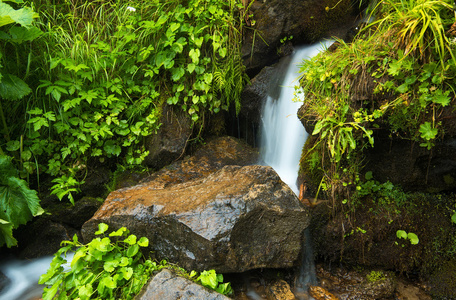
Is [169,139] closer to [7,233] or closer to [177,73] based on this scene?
[177,73]

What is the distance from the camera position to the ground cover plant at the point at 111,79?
3.54 metres

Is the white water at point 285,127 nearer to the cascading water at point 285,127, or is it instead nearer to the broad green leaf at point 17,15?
the cascading water at point 285,127

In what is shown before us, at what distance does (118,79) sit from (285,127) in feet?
7.08

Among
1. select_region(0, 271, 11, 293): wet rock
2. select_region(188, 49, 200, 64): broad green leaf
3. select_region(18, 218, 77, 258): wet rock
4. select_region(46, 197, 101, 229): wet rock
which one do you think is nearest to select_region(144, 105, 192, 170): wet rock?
select_region(188, 49, 200, 64): broad green leaf

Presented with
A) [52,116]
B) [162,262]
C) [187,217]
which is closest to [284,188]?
[187,217]

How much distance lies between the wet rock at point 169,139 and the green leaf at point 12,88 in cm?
142

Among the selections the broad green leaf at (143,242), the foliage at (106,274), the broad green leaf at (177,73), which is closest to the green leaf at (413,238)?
the foliage at (106,274)

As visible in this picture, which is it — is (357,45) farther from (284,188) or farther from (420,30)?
(284,188)

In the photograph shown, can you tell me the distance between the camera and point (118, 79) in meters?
3.81

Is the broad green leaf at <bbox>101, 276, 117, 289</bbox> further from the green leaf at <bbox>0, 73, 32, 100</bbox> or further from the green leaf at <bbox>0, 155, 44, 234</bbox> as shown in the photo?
the green leaf at <bbox>0, 73, 32, 100</bbox>

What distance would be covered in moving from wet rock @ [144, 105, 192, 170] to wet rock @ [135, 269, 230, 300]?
186cm

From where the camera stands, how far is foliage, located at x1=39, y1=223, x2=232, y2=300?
2.29 meters

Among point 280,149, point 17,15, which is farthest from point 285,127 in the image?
point 17,15

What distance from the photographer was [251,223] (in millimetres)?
2607
